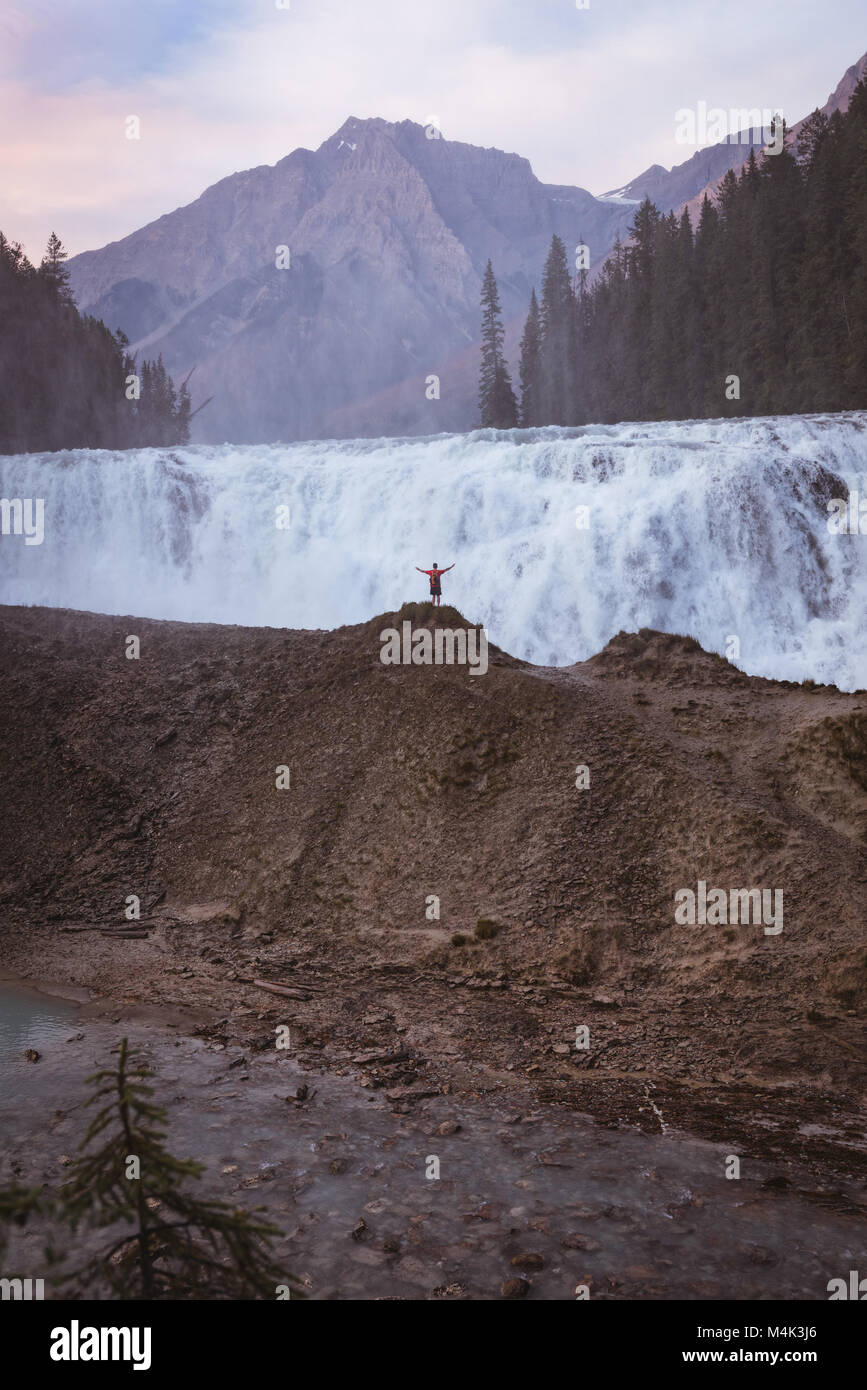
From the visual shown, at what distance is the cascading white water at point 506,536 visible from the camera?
89.4 feet

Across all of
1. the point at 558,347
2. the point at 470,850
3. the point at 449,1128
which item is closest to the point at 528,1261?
the point at 449,1128

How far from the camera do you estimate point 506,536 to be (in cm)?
3014

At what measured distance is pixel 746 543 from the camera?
91.0 feet

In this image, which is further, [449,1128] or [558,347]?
[558,347]

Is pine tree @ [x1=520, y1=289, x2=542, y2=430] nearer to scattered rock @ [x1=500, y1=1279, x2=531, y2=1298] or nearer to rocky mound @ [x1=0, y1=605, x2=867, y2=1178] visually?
rocky mound @ [x1=0, y1=605, x2=867, y2=1178]

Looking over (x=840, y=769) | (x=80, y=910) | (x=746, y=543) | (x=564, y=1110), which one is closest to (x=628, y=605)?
(x=746, y=543)

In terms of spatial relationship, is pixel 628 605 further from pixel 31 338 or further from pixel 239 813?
pixel 31 338

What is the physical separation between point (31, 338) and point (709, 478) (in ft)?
211

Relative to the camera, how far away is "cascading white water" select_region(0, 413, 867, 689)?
27.2 meters

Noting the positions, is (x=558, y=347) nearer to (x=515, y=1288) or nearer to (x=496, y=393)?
(x=496, y=393)

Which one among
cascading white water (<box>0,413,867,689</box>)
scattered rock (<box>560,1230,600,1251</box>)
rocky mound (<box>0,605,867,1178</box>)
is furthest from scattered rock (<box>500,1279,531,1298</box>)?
cascading white water (<box>0,413,867,689</box>)

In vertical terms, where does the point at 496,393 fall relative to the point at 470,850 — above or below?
above

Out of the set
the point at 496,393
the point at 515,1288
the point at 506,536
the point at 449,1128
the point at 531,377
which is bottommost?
the point at 515,1288

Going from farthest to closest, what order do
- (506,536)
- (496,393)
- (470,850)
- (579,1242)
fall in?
(496,393) → (506,536) → (470,850) → (579,1242)
